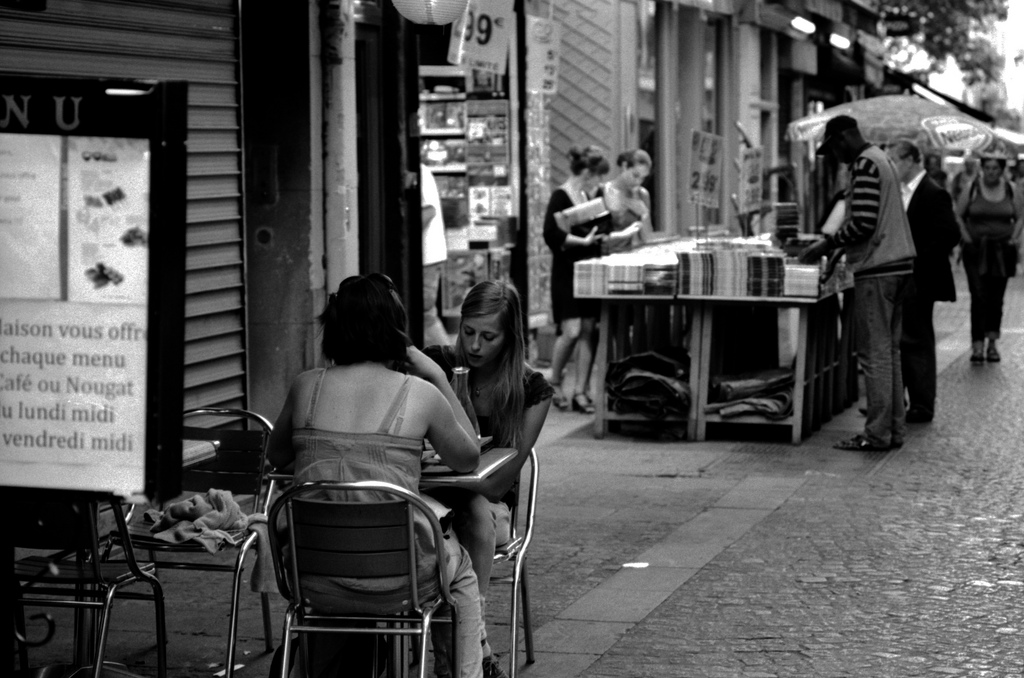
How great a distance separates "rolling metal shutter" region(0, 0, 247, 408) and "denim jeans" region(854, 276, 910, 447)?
385 centimetres

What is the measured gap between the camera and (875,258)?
1008cm

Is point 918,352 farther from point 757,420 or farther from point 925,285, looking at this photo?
point 757,420

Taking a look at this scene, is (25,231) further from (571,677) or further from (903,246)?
(903,246)

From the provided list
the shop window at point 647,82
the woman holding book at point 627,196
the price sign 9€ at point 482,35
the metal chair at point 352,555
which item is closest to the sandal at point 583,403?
the woman holding book at point 627,196

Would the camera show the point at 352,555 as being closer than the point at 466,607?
Yes

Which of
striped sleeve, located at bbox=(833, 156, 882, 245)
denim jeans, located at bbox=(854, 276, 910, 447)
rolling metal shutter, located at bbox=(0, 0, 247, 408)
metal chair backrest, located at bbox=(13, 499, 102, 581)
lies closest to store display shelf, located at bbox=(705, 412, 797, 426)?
denim jeans, located at bbox=(854, 276, 910, 447)

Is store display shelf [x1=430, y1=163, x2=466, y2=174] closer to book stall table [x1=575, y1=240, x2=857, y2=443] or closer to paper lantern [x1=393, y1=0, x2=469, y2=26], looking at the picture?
book stall table [x1=575, y1=240, x2=857, y2=443]

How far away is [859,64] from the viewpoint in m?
27.6

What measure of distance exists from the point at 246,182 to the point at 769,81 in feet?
49.1

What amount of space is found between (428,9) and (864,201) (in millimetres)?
2929

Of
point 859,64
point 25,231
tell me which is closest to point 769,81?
point 859,64

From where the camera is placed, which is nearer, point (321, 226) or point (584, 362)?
point (321, 226)

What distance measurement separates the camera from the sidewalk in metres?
5.78

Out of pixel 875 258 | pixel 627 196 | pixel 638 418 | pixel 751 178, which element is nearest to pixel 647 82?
pixel 751 178
